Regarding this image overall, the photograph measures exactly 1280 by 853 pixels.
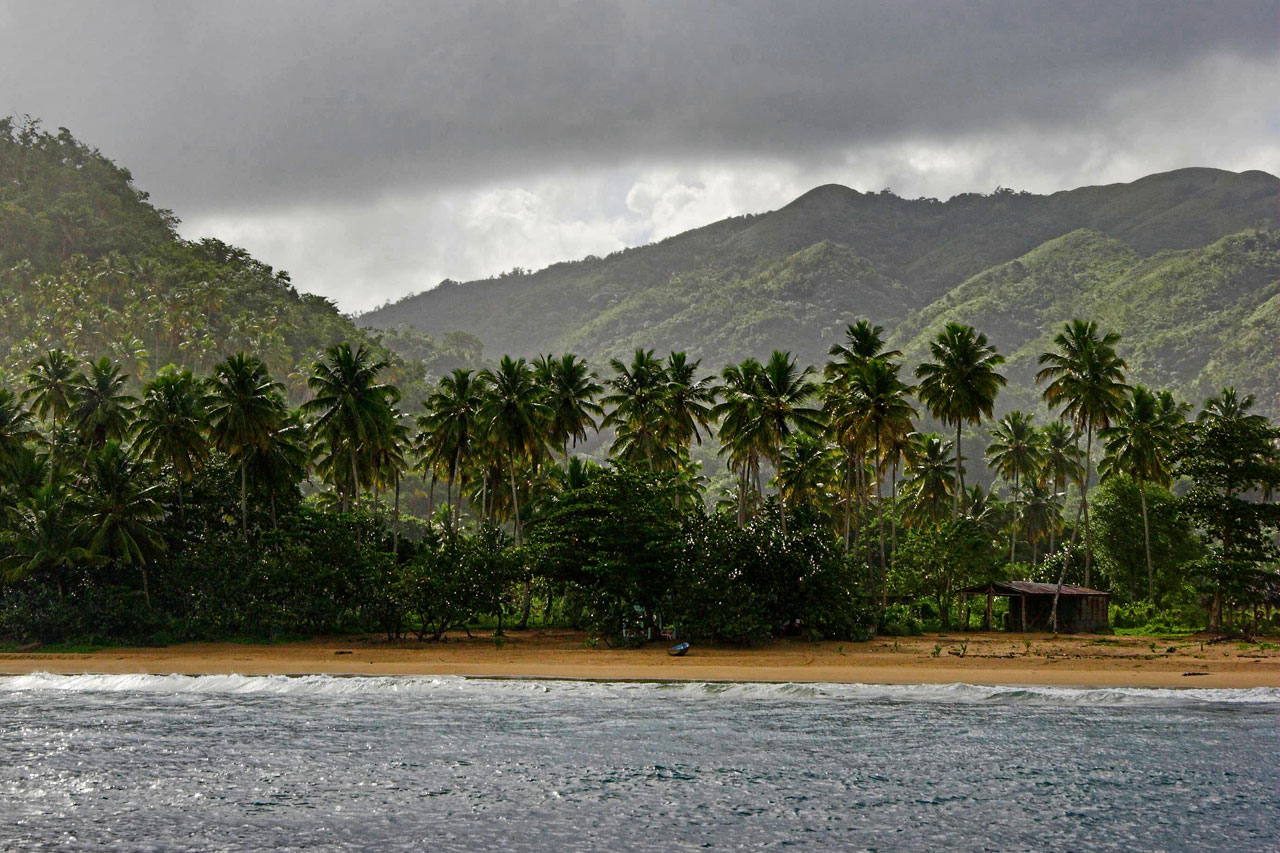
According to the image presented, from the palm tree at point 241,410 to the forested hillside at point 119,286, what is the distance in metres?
54.4

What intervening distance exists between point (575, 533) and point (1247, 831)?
3138cm

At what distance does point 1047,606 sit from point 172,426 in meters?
45.8

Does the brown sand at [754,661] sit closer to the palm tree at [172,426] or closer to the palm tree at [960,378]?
the palm tree at [172,426]

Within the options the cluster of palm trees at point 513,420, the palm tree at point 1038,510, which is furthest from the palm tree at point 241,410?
the palm tree at point 1038,510

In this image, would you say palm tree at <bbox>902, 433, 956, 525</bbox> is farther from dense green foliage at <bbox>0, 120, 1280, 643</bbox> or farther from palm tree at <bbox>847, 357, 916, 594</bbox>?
palm tree at <bbox>847, 357, 916, 594</bbox>

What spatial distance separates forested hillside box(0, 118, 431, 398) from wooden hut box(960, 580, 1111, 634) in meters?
78.9

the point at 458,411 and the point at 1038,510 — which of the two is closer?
the point at 458,411

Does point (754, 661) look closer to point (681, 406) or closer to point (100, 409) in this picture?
point (681, 406)

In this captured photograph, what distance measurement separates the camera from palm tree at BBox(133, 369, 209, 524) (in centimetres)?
5009

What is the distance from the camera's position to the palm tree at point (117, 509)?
157ft

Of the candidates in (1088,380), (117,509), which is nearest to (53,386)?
(117,509)

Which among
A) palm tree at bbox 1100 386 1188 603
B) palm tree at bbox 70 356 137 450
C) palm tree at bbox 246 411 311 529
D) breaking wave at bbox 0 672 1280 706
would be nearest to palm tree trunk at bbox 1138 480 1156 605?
palm tree at bbox 1100 386 1188 603

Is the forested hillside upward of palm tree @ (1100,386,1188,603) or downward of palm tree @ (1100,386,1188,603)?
upward

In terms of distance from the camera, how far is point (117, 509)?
48094 millimetres
